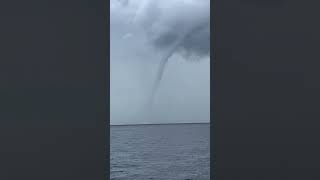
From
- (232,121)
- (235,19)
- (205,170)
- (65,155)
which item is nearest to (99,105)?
(65,155)

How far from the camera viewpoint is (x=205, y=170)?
29.2 m

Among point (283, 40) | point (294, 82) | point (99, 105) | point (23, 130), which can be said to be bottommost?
point (23, 130)

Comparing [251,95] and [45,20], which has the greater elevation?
[45,20]

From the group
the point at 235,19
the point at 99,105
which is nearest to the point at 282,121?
the point at 235,19

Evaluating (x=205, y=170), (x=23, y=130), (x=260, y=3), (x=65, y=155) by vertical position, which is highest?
(x=260, y=3)

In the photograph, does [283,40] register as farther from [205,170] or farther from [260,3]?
[205,170]

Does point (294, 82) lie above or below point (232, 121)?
above

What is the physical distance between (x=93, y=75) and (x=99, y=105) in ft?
0.53

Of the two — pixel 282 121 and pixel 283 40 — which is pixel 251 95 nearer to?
pixel 282 121

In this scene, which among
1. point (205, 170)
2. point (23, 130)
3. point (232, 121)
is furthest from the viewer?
point (205, 170)

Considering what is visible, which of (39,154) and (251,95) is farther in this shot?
(251,95)

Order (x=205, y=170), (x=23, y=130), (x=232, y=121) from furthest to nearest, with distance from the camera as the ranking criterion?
(x=205, y=170), (x=232, y=121), (x=23, y=130)

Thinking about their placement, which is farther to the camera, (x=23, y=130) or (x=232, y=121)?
(x=232, y=121)

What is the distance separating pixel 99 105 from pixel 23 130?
406 mm
